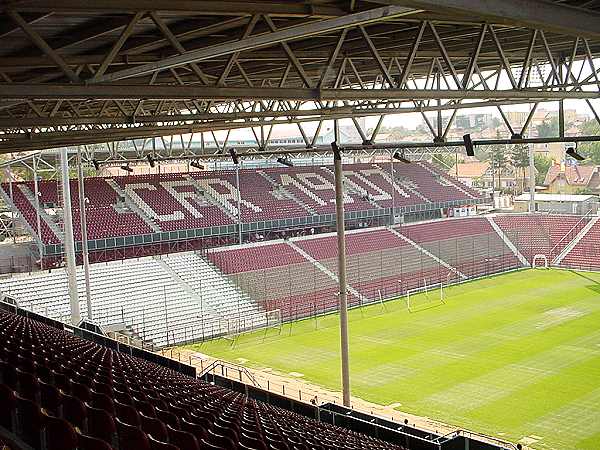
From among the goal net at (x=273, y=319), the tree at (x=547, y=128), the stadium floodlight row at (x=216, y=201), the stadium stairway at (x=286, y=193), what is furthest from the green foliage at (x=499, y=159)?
the goal net at (x=273, y=319)

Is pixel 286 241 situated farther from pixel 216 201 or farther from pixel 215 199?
pixel 215 199

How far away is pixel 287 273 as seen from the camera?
34156mm

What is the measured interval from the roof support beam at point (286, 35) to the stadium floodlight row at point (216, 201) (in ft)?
80.3

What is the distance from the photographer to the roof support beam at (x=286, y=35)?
19.8 feet

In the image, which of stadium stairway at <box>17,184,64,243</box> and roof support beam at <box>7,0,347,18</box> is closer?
roof support beam at <box>7,0,347,18</box>

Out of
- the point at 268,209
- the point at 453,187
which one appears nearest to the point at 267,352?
the point at 268,209

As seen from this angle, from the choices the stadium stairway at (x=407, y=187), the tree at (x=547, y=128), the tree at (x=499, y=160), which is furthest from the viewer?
the tree at (x=547, y=128)

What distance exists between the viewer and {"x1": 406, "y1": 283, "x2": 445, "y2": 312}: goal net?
3247cm

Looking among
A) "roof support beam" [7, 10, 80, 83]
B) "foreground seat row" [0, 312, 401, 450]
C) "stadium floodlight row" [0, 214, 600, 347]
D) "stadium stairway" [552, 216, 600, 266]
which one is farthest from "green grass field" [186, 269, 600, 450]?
"roof support beam" [7, 10, 80, 83]

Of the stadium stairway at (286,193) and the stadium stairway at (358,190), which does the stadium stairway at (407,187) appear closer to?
the stadium stairway at (358,190)

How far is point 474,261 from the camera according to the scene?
40625 millimetres

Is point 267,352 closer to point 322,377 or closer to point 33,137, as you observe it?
point 322,377

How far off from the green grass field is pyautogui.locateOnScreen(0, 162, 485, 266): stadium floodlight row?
8609 mm

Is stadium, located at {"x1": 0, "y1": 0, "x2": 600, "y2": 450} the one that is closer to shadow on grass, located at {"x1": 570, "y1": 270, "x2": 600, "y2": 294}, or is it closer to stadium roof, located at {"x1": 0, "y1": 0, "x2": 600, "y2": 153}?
stadium roof, located at {"x1": 0, "y1": 0, "x2": 600, "y2": 153}
